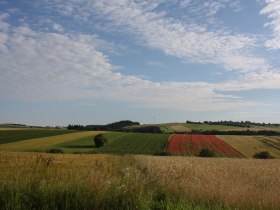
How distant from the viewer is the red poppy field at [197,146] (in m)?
69.8

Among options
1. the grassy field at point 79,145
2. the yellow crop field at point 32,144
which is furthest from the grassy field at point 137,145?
the yellow crop field at point 32,144

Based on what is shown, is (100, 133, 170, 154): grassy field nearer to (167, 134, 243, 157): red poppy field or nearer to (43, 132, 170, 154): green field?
(43, 132, 170, 154): green field

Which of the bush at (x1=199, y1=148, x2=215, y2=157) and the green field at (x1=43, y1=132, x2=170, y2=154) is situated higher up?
the green field at (x1=43, y1=132, x2=170, y2=154)

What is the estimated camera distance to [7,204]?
9461 millimetres

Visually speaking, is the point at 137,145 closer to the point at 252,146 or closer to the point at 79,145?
the point at 79,145

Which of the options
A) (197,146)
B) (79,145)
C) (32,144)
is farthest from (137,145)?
(32,144)

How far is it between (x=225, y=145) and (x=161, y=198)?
7046cm

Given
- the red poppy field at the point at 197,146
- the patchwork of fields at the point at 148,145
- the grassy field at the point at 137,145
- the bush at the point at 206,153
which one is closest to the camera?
the bush at the point at 206,153

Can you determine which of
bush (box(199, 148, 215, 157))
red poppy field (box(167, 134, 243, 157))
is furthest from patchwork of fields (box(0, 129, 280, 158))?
bush (box(199, 148, 215, 157))

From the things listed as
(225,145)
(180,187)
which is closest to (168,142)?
(225,145)

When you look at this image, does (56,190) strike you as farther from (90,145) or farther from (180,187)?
(90,145)

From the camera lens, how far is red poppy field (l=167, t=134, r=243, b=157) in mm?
69812

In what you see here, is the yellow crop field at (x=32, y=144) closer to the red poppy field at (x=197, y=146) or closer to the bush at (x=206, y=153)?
the red poppy field at (x=197, y=146)

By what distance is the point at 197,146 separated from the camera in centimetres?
7669
